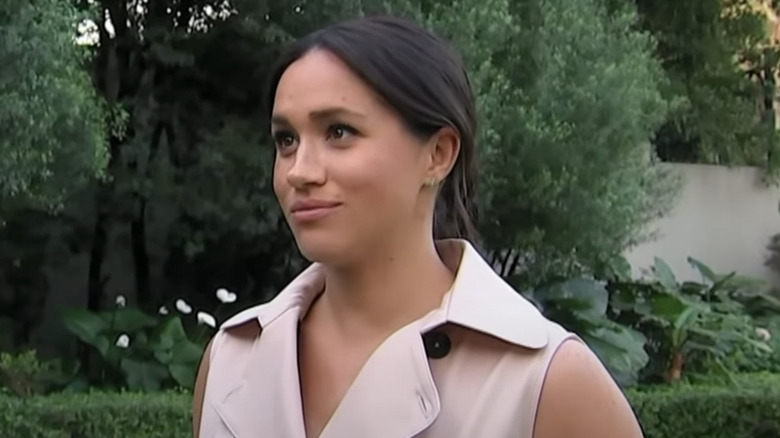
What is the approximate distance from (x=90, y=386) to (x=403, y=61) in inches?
192

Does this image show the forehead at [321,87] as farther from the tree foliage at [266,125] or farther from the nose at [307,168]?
the tree foliage at [266,125]

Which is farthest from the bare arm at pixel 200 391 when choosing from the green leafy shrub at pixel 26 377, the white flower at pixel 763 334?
Result: the white flower at pixel 763 334

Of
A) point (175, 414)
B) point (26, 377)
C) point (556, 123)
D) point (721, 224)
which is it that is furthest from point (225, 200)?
point (721, 224)

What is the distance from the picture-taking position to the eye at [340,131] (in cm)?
120

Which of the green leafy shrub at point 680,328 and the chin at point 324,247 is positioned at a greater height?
the chin at point 324,247

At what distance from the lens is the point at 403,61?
122 centimetres

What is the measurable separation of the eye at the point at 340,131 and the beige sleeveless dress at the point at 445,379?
0.67 ft

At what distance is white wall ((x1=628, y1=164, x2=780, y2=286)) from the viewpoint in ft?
36.4

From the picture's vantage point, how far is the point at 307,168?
1.20m

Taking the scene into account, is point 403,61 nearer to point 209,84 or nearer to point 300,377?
point 300,377

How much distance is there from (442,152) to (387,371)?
A: 241 mm

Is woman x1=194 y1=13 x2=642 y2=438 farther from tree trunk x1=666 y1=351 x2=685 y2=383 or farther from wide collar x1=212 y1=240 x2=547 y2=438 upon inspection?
tree trunk x1=666 y1=351 x2=685 y2=383

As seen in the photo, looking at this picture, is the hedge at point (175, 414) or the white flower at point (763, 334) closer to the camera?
the hedge at point (175, 414)

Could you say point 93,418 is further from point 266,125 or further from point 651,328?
point 651,328
